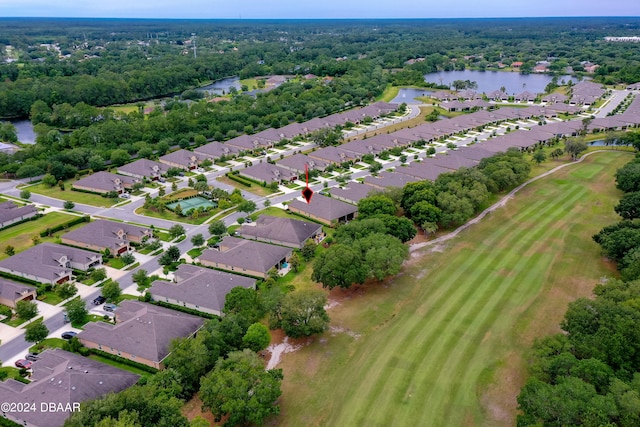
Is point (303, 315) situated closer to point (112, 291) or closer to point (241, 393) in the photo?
point (241, 393)

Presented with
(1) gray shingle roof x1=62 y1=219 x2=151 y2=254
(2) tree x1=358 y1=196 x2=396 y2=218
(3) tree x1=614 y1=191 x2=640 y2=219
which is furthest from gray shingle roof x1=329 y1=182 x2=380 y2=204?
(3) tree x1=614 y1=191 x2=640 y2=219

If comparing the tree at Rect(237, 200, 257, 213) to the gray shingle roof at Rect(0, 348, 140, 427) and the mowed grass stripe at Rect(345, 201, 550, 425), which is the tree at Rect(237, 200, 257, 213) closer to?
the mowed grass stripe at Rect(345, 201, 550, 425)

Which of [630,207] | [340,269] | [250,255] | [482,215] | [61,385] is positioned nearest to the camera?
[61,385]

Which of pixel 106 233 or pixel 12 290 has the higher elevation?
pixel 106 233

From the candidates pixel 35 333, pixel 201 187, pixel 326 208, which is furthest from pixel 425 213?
pixel 35 333

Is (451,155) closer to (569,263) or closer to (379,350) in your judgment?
(569,263)

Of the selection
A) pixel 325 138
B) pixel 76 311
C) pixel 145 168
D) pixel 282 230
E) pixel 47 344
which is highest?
pixel 325 138

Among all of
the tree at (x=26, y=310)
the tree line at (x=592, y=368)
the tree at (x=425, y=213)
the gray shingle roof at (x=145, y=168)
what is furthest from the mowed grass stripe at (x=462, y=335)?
the gray shingle roof at (x=145, y=168)
